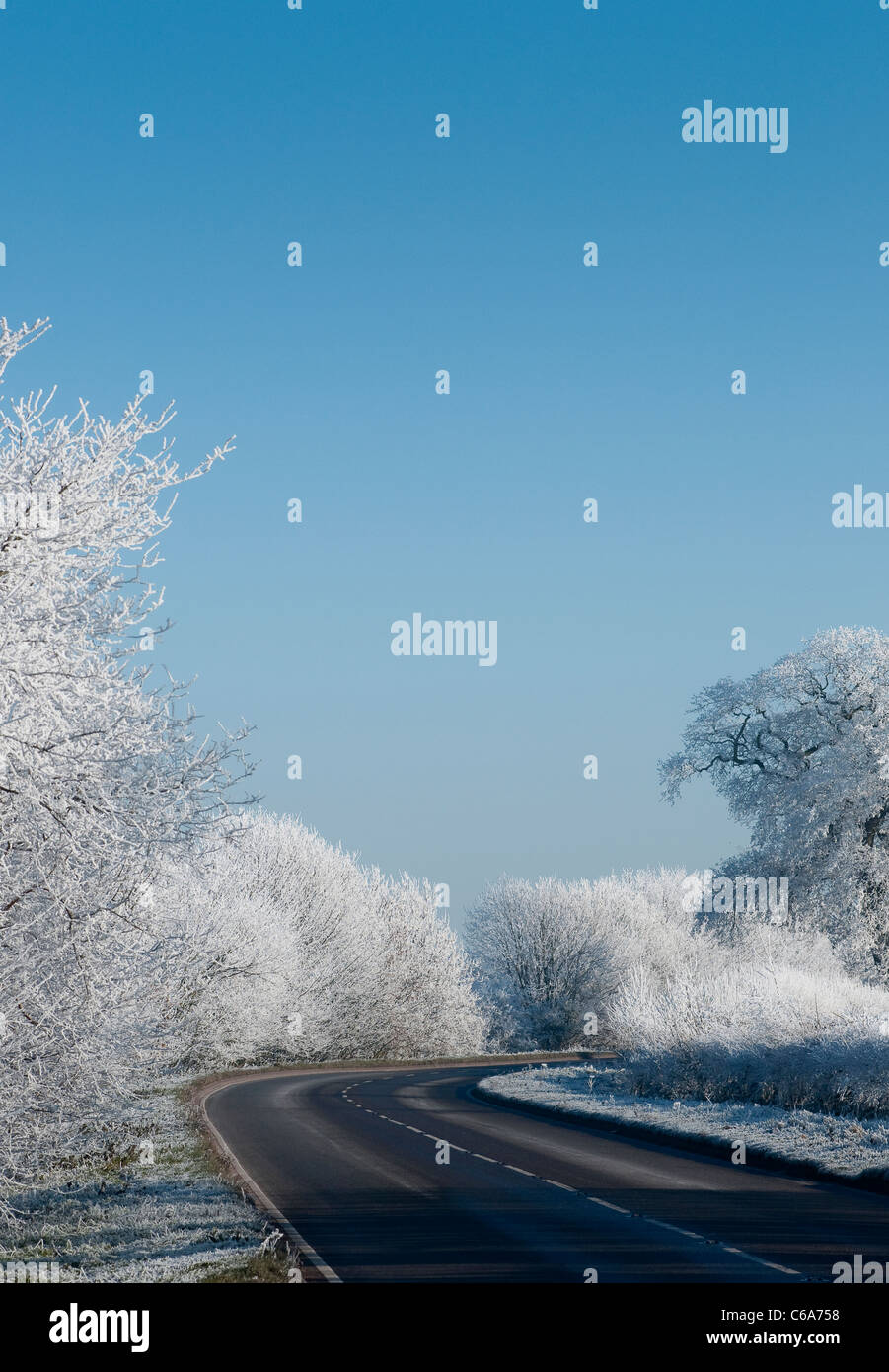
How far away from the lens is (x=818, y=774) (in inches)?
1199

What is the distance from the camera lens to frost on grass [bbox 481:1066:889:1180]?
14.8m

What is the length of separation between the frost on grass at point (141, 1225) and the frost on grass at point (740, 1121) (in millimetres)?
6985

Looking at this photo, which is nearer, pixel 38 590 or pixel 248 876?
pixel 38 590

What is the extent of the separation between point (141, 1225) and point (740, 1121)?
32.5 ft

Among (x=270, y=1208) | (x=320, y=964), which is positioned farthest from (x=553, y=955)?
(x=270, y=1208)

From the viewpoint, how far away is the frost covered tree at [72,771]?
339 inches

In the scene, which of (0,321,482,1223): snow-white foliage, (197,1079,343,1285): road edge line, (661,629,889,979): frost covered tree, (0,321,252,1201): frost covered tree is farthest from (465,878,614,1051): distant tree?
(0,321,252,1201): frost covered tree

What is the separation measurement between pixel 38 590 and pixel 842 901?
85.2ft

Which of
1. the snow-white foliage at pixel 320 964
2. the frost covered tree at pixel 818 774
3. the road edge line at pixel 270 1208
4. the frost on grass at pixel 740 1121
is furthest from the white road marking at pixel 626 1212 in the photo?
the snow-white foliage at pixel 320 964

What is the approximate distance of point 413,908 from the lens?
222 ft

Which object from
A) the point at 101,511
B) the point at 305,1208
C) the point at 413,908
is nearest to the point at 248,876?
the point at 413,908

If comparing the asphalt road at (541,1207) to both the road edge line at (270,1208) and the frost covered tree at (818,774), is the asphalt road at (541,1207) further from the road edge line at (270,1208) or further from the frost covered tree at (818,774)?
the frost covered tree at (818,774)

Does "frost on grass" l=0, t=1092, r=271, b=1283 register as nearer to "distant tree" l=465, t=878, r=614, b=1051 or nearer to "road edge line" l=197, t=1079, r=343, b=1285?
"road edge line" l=197, t=1079, r=343, b=1285
